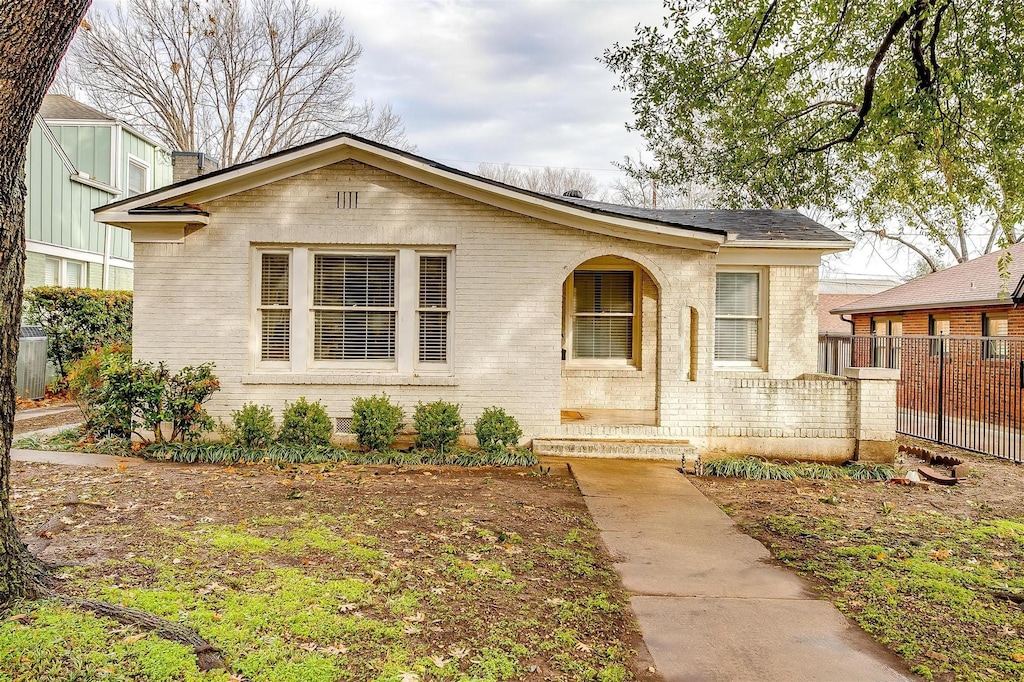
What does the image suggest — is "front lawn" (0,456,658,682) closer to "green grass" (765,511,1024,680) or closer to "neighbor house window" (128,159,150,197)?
"green grass" (765,511,1024,680)

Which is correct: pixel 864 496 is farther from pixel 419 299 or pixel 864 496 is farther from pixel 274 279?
pixel 274 279

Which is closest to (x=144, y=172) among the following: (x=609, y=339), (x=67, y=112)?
(x=67, y=112)

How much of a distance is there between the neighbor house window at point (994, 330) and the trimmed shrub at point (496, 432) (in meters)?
13.4

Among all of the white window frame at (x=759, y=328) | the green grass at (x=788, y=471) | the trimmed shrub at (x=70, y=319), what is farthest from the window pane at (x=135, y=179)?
the green grass at (x=788, y=471)

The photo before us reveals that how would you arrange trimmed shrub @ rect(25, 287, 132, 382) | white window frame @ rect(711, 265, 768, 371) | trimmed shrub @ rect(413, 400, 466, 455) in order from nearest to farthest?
trimmed shrub @ rect(413, 400, 466, 455)
white window frame @ rect(711, 265, 768, 371)
trimmed shrub @ rect(25, 287, 132, 382)

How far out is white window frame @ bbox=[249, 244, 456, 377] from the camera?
32.6 feet

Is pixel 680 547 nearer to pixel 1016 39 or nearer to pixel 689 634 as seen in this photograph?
pixel 689 634

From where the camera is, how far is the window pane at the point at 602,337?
12047mm

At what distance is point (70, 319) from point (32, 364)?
129 cm

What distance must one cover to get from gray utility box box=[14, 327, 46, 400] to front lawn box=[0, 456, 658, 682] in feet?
27.6

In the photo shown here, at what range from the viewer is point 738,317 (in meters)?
11.4

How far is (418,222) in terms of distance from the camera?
32.6 ft

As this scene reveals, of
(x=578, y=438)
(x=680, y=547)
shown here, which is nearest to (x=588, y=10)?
(x=578, y=438)

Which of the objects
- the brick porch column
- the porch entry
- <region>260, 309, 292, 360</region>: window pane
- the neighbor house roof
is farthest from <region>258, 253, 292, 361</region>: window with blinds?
the neighbor house roof
